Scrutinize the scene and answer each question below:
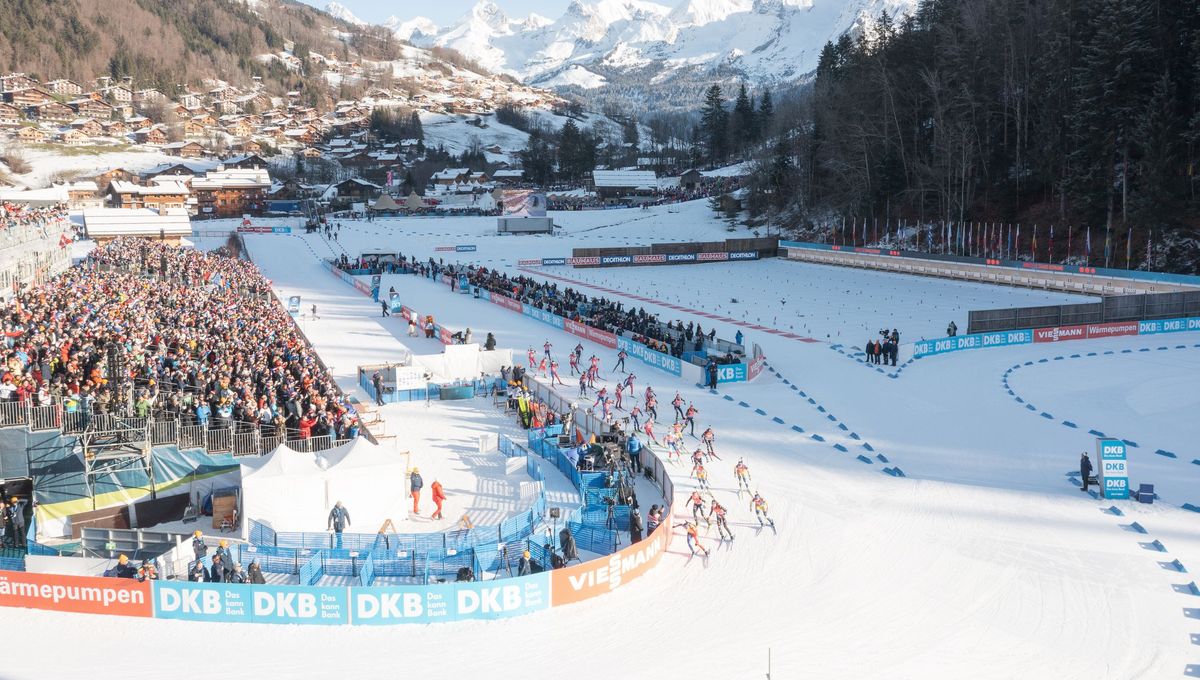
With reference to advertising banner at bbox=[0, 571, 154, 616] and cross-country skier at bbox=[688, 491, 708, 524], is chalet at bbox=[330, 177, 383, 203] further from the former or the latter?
advertising banner at bbox=[0, 571, 154, 616]

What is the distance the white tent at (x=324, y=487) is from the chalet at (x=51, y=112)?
12954 centimetres

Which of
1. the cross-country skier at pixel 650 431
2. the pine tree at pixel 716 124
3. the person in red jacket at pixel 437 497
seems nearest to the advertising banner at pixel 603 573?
the person in red jacket at pixel 437 497

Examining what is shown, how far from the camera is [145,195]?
88438mm

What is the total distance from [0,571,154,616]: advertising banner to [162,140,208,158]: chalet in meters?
121

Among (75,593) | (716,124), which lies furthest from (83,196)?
(75,593)

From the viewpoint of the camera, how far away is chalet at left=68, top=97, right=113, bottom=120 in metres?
130

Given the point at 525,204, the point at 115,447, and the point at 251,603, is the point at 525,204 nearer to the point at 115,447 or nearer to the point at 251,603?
the point at 115,447

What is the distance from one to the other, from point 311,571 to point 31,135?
121335 mm

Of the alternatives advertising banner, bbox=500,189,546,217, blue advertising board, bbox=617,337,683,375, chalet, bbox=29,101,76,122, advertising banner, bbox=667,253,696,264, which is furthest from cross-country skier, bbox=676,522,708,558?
chalet, bbox=29,101,76,122

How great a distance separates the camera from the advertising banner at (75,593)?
13047 mm

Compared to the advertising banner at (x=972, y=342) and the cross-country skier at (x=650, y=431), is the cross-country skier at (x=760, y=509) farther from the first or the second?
the advertising banner at (x=972, y=342)

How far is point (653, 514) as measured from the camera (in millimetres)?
15477

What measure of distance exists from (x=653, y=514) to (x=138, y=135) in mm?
130518

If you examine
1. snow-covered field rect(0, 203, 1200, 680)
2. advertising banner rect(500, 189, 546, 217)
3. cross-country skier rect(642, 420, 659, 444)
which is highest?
advertising banner rect(500, 189, 546, 217)
